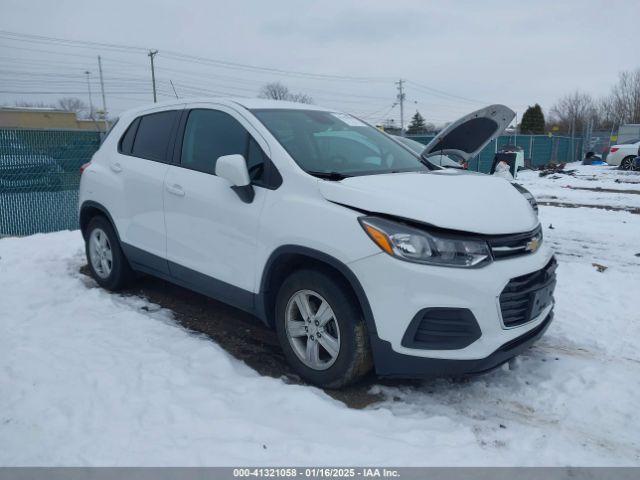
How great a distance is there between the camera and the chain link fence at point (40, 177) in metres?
8.24

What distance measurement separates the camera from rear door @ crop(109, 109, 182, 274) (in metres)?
4.50

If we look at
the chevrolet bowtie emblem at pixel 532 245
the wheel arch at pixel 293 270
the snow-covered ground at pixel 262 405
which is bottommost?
the snow-covered ground at pixel 262 405

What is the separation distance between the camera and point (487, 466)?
2.64m

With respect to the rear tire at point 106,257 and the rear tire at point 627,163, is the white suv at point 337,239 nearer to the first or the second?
the rear tire at point 106,257

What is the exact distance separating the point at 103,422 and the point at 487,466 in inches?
83.1

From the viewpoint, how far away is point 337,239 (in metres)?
3.12

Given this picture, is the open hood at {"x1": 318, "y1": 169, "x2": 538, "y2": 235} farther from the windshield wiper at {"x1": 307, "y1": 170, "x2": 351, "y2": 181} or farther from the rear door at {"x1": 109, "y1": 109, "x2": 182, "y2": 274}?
the rear door at {"x1": 109, "y1": 109, "x2": 182, "y2": 274}

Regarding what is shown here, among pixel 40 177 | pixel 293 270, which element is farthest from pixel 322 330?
pixel 40 177

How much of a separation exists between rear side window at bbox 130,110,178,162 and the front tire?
75.2 inches

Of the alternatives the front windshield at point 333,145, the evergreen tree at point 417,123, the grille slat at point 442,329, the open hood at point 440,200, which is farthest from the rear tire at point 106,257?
the evergreen tree at point 417,123

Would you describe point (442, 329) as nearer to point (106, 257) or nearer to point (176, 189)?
point (176, 189)

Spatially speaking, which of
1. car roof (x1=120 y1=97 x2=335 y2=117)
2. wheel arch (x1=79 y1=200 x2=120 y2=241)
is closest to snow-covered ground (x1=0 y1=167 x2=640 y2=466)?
wheel arch (x1=79 y1=200 x2=120 y2=241)

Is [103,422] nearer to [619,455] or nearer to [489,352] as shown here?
[489,352]

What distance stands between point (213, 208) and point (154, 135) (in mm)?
1320
